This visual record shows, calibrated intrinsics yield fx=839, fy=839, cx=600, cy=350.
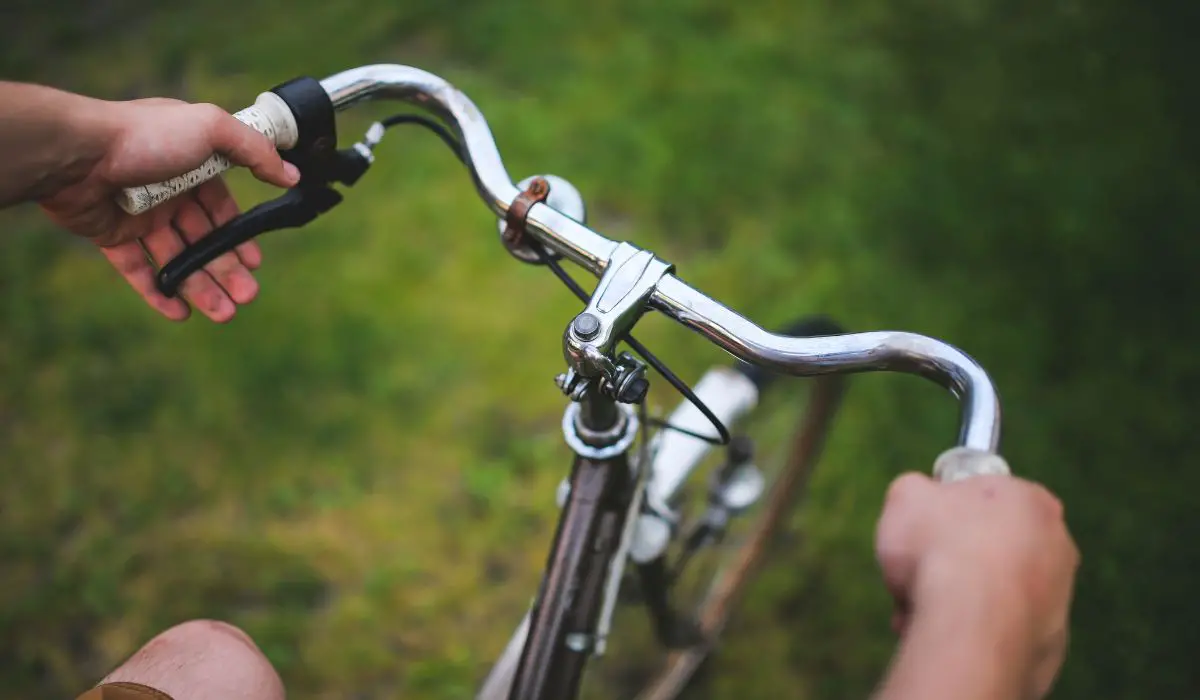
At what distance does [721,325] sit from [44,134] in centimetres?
75

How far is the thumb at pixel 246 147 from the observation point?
881 mm

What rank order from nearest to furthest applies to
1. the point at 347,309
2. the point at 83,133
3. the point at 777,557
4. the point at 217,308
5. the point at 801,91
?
the point at 83,133, the point at 217,308, the point at 777,557, the point at 347,309, the point at 801,91

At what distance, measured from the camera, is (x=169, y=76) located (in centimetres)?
272

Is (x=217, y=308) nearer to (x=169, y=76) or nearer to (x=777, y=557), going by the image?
(x=777, y=557)

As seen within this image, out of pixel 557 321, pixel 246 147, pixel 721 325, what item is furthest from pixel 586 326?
pixel 557 321

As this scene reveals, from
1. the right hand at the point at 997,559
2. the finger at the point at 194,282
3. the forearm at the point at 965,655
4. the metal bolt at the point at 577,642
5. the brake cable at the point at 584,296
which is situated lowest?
the metal bolt at the point at 577,642

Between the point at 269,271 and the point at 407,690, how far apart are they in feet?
3.97

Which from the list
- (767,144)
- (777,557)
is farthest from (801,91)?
(777,557)

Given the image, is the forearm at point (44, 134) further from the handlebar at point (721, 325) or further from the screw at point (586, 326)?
the screw at point (586, 326)

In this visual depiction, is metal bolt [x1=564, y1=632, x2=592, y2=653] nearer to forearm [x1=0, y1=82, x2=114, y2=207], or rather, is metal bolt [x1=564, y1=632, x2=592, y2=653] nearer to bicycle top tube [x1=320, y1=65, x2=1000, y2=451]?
bicycle top tube [x1=320, y1=65, x2=1000, y2=451]

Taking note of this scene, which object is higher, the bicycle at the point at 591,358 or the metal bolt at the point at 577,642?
the bicycle at the point at 591,358

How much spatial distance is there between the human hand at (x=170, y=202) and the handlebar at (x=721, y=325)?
6cm

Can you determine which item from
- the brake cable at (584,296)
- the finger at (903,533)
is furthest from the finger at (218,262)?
the finger at (903,533)

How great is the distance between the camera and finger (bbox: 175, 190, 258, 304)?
1154mm
